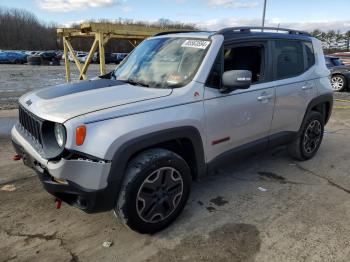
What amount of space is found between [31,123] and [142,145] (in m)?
1.15

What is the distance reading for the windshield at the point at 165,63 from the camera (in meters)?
3.49

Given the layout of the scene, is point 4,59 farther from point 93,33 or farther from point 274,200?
point 274,200

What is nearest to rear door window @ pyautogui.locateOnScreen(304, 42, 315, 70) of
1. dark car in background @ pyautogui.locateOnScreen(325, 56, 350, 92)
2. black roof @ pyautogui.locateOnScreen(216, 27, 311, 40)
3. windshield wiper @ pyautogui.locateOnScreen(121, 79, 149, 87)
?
black roof @ pyautogui.locateOnScreen(216, 27, 311, 40)

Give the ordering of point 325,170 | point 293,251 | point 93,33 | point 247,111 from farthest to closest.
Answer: point 93,33, point 325,170, point 247,111, point 293,251

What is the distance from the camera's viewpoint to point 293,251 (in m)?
3.04

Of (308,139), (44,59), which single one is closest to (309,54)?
(308,139)

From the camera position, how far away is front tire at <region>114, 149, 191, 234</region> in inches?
115

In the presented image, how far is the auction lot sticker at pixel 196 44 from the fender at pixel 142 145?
93cm

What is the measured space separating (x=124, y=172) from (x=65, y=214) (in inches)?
44.5

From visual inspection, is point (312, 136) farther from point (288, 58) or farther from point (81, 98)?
point (81, 98)

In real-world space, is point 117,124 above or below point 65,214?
above

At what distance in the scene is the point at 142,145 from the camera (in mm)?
2920

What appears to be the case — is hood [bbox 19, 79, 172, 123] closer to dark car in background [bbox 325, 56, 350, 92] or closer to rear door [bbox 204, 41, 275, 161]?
rear door [bbox 204, 41, 275, 161]

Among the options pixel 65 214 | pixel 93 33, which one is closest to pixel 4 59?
pixel 93 33
